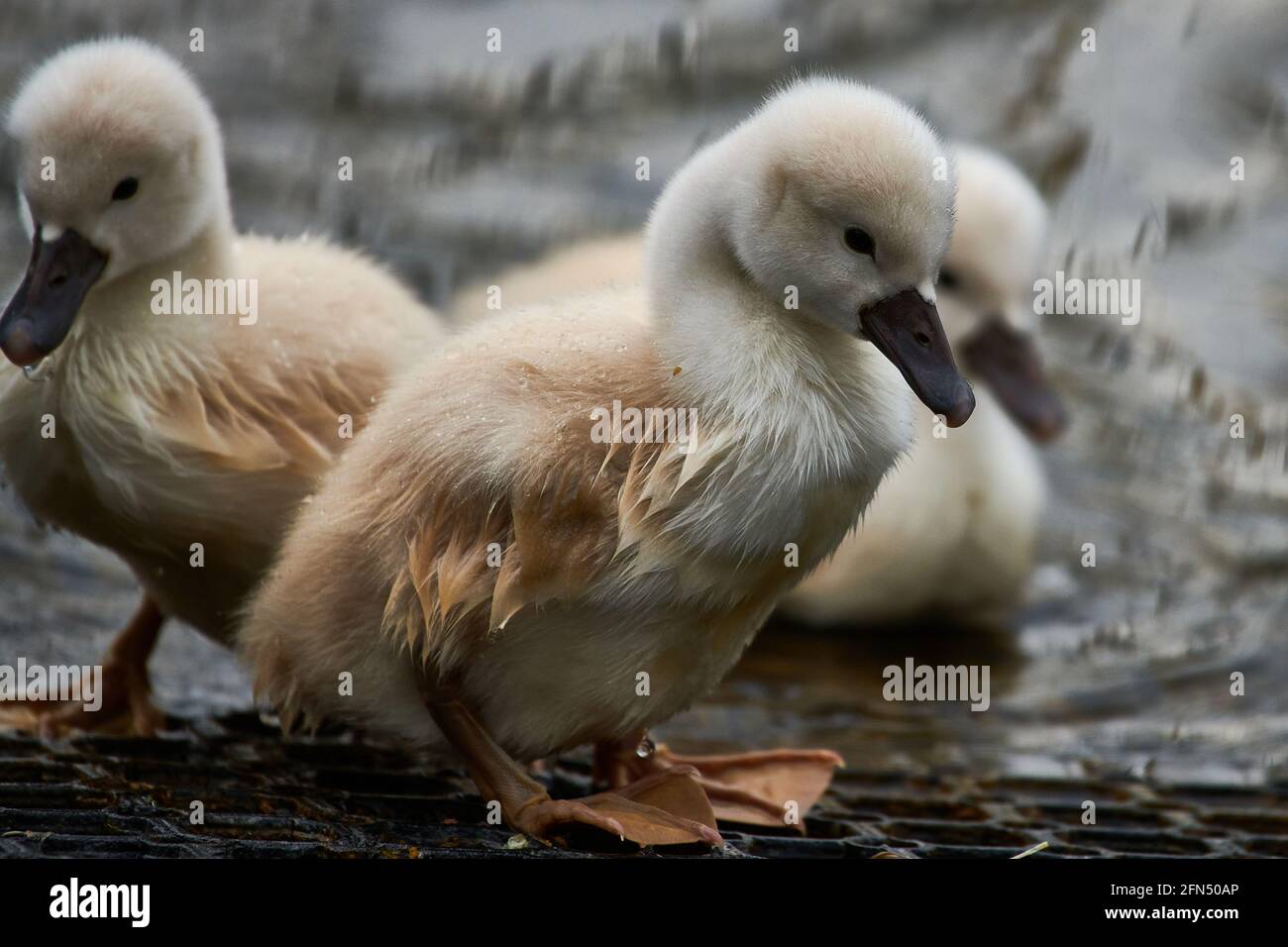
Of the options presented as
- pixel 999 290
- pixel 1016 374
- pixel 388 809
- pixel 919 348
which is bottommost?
pixel 388 809

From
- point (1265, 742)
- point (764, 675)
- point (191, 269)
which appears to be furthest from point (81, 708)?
point (1265, 742)

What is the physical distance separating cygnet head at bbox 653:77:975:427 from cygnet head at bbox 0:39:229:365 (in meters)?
1.30

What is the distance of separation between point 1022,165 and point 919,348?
617cm

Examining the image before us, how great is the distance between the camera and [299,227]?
26.9ft

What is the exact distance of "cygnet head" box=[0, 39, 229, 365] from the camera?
3932 mm

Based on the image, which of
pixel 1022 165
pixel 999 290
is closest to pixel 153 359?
pixel 999 290

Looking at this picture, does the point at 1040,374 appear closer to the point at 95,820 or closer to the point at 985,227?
the point at 985,227

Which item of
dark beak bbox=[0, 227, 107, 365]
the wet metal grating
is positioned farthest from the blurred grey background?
dark beak bbox=[0, 227, 107, 365]

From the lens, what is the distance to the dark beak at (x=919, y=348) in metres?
3.45

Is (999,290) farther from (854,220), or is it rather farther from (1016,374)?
(854,220)

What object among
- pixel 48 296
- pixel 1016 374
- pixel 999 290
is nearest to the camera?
pixel 48 296

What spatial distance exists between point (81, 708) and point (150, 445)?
73cm

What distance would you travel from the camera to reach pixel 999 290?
6.23 meters

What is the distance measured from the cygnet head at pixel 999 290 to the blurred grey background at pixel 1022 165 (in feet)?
2.19
